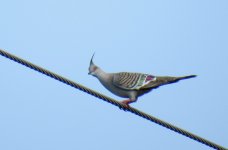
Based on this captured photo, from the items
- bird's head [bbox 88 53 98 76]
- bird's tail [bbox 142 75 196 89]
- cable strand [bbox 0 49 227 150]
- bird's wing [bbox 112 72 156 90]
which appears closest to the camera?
cable strand [bbox 0 49 227 150]

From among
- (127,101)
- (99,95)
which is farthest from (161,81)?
(99,95)

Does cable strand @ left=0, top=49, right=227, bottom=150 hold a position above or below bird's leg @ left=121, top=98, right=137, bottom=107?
above

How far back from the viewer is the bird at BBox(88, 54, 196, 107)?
12.2m

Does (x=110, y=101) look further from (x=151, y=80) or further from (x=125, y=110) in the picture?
(x=151, y=80)

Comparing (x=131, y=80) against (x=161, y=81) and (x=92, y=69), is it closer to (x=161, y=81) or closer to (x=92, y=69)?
(x=161, y=81)

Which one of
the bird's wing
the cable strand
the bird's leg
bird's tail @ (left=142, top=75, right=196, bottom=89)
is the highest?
the cable strand

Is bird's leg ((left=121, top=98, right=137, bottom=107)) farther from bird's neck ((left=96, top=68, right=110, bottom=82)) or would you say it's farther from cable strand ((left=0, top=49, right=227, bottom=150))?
cable strand ((left=0, top=49, right=227, bottom=150))

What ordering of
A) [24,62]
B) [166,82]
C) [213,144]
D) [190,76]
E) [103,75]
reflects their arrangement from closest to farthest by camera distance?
[24,62] < [213,144] < [190,76] < [166,82] < [103,75]

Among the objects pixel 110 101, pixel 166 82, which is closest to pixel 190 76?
pixel 166 82

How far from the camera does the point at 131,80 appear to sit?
12617 mm

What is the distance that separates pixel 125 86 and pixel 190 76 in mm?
1726

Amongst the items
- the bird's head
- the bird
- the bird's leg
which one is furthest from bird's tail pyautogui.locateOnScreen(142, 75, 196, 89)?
the bird's head

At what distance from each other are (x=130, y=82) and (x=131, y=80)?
0.33ft

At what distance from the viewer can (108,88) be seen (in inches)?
497
